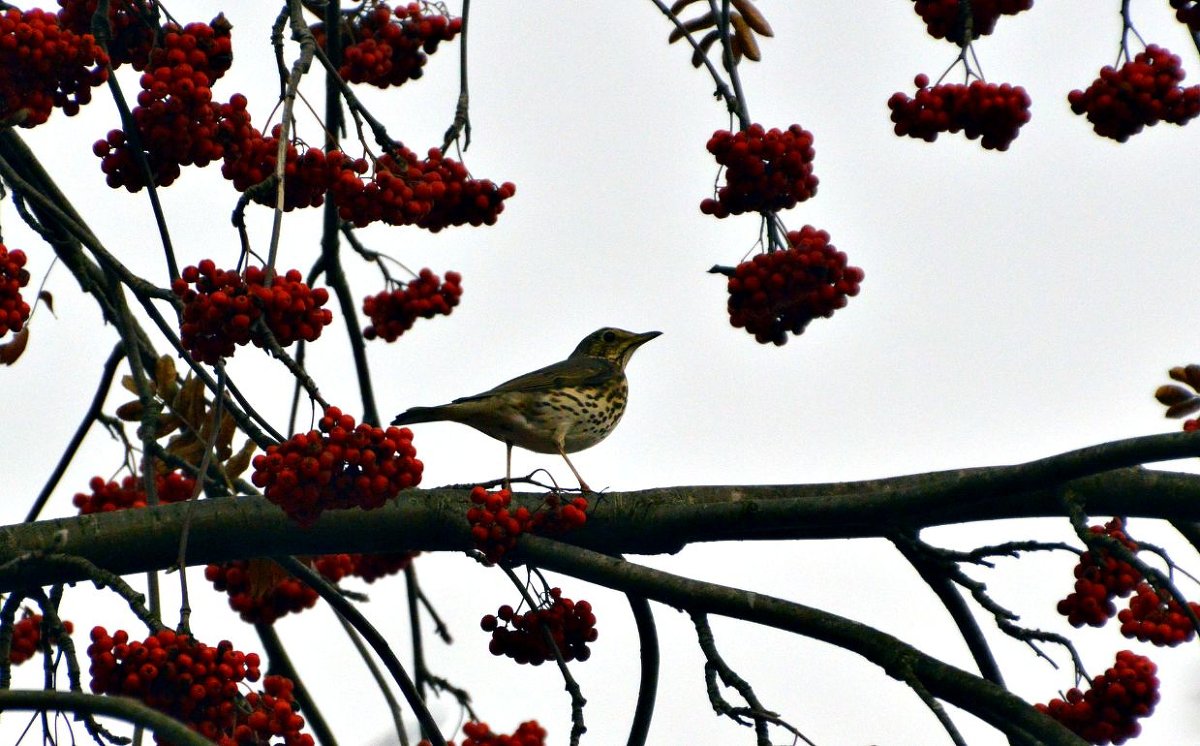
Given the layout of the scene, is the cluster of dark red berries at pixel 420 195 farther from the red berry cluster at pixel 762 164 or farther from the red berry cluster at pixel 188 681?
the red berry cluster at pixel 188 681

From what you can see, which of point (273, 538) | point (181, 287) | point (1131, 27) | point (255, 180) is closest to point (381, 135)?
point (255, 180)

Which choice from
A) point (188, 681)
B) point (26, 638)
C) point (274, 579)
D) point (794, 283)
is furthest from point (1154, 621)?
point (26, 638)

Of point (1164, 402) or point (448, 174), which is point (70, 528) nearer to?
point (448, 174)

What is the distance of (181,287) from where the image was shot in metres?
3.09

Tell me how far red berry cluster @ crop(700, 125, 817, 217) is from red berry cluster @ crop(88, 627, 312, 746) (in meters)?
1.61

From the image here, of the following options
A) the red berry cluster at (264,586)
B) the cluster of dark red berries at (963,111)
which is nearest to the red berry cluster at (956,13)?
the cluster of dark red berries at (963,111)

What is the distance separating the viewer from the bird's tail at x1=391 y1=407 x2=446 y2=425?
18.6 feet

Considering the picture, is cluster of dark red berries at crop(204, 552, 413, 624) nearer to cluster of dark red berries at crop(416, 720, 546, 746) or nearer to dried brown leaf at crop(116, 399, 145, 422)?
dried brown leaf at crop(116, 399, 145, 422)

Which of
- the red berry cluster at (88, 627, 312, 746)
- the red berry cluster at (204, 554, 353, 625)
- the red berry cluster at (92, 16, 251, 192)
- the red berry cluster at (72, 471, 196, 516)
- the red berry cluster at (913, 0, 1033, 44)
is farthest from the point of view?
the red berry cluster at (72, 471, 196, 516)

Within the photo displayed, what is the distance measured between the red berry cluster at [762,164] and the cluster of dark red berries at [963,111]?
0.28m

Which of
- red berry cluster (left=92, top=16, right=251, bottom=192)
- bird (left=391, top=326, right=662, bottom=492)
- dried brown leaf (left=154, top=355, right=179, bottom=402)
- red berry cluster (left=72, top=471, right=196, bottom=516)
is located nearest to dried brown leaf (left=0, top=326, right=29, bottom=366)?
dried brown leaf (left=154, top=355, right=179, bottom=402)

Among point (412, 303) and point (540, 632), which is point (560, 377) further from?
point (540, 632)

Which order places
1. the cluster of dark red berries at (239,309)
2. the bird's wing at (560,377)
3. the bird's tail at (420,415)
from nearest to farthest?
the cluster of dark red berries at (239,309)
the bird's tail at (420,415)
the bird's wing at (560,377)

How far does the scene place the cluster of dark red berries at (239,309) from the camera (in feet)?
9.88
